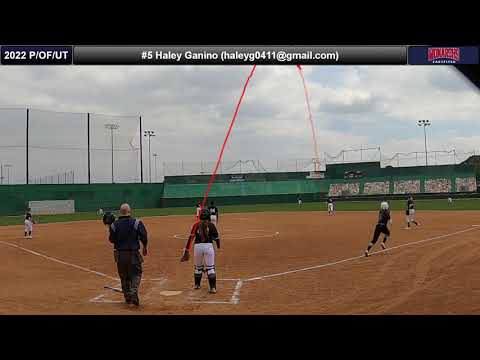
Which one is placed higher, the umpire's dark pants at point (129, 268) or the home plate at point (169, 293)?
the umpire's dark pants at point (129, 268)

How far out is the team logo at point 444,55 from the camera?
13.4 feet

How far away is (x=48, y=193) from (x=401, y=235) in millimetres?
50357

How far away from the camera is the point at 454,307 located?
23.4ft
